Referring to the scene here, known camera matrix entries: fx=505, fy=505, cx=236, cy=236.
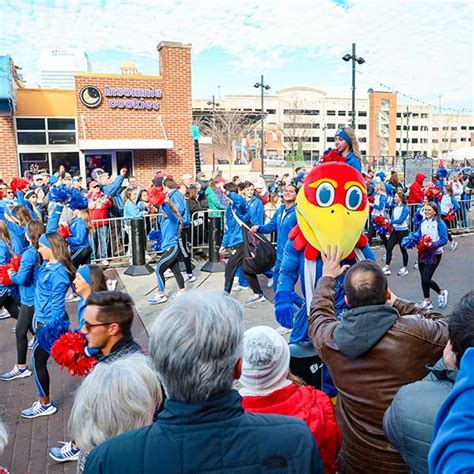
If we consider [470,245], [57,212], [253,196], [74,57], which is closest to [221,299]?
[57,212]

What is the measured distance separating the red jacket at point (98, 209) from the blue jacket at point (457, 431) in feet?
31.8

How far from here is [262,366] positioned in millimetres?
2201

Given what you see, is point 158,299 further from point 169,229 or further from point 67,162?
point 67,162

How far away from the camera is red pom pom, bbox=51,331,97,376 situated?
136 inches

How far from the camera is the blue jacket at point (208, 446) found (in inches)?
56.8

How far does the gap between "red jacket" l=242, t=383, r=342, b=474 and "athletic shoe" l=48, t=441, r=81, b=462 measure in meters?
2.39

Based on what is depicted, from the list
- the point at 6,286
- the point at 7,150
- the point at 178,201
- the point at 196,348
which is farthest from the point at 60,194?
the point at 7,150

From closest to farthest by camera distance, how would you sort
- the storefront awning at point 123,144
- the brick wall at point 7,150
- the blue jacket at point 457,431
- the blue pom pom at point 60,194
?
1. the blue jacket at point 457,431
2. the blue pom pom at point 60,194
3. the brick wall at point 7,150
4. the storefront awning at point 123,144

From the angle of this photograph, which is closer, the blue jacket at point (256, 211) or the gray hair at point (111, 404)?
the gray hair at point (111, 404)

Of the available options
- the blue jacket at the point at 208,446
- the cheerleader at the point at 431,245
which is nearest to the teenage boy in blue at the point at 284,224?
the cheerleader at the point at 431,245

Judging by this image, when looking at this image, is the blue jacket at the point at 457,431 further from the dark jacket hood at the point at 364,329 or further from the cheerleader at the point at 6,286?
the cheerleader at the point at 6,286

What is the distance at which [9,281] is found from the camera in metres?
5.76

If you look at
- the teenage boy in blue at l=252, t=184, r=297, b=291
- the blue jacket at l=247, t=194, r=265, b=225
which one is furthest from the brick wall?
the teenage boy in blue at l=252, t=184, r=297, b=291

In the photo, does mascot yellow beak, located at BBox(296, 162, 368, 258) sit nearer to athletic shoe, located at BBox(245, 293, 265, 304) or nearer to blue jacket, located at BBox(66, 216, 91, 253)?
athletic shoe, located at BBox(245, 293, 265, 304)
